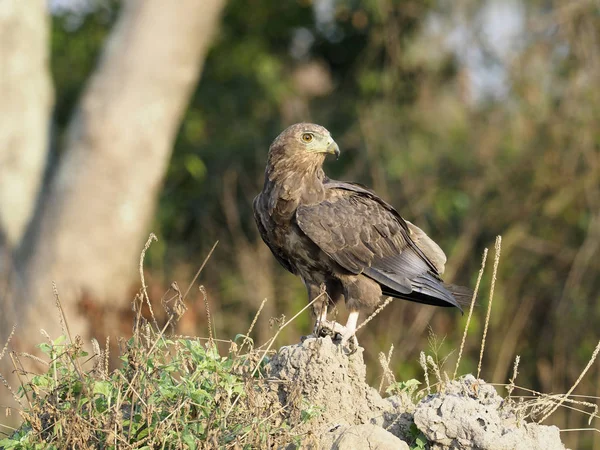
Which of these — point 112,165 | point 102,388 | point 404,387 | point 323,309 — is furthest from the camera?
point 112,165

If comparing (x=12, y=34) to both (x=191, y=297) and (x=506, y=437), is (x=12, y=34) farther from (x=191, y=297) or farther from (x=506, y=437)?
(x=506, y=437)

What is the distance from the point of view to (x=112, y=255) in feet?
36.4

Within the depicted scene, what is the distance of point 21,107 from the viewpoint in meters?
11.7

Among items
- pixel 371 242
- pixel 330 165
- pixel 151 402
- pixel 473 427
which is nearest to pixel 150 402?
pixel 151 402

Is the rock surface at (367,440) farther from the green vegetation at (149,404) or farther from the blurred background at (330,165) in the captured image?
the blurred background at (330,165)

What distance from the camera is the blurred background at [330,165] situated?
10922 millimetres

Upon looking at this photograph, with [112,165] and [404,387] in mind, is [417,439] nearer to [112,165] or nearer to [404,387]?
[404,387]

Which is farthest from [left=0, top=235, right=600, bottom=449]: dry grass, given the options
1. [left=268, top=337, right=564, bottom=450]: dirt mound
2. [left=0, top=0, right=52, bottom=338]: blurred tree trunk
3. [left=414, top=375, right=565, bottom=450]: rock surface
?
[left=0, top=0, right=52, bottom=338]: blurred tree trunk

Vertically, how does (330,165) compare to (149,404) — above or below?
below

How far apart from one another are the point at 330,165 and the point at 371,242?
7519 millimetres

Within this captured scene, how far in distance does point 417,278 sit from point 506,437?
5.79ft

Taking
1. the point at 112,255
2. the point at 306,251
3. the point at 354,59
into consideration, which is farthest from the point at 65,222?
the point at 306,251

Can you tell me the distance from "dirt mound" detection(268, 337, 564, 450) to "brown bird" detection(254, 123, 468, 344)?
2.78 feet

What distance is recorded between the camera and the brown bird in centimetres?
566
